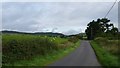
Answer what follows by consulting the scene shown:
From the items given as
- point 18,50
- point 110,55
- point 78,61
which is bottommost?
point 78,61

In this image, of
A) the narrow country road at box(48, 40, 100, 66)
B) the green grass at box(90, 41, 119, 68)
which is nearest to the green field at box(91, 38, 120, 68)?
the green grass at box(90, 41, 119, 68)

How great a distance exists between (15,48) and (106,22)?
426 ft

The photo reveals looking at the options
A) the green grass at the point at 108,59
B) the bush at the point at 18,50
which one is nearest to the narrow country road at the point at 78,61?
the green grass at the point at 108,59

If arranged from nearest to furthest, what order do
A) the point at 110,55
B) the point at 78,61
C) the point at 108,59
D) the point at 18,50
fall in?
the point at 108,59 → the point at 110,55 → the point at 18,50 → the point at 78,61

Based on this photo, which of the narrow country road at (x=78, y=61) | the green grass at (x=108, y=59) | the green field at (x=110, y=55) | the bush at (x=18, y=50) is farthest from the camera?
the bush at (x=18, y=50)

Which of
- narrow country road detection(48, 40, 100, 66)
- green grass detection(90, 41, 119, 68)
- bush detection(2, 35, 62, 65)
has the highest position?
bush detection(2, 35, 62, 65)

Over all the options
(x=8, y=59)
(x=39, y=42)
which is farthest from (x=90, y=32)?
(x=8, y=59)

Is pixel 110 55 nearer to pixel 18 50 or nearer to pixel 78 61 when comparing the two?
pixel 78 61

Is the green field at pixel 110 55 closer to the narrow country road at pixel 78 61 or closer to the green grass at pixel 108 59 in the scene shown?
the green grass at pixel 108 59

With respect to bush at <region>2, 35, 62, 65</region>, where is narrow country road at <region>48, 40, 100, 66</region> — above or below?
below

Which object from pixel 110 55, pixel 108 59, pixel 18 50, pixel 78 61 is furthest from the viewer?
pixel 78 61

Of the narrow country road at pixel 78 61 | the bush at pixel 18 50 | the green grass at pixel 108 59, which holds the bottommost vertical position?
the narrow country road at pixel 78 61

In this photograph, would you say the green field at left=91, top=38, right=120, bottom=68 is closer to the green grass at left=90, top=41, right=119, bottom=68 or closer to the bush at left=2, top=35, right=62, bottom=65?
the green grass at left=90, top=41, right=119, bottom=68

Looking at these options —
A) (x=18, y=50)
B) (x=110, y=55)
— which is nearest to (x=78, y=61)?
(x=110, y=55)
